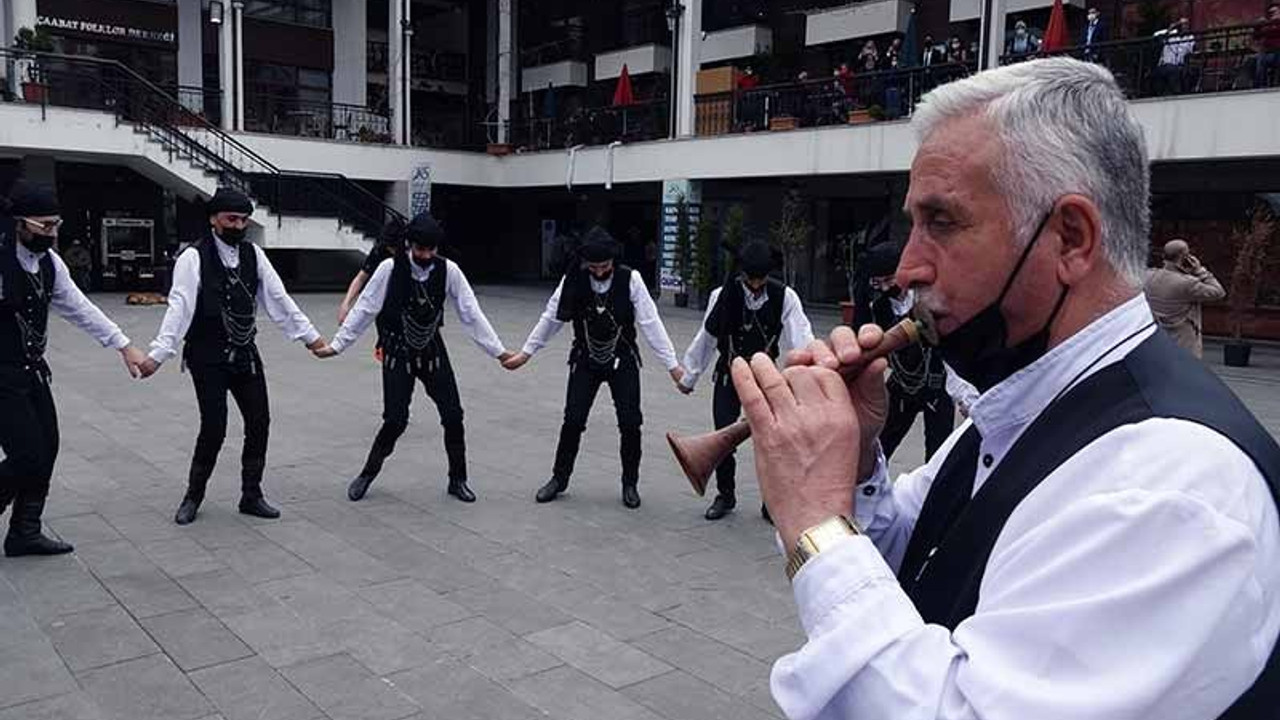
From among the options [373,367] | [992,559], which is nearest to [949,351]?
[992,559]

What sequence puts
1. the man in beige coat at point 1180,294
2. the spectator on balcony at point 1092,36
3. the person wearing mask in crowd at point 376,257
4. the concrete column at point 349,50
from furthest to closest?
the concrete column at point 349,50 < the spectator on balcony at point 1092,36 < the man in beige coat at point 1180,294 < the person wearing mask in crowd at point 376,257

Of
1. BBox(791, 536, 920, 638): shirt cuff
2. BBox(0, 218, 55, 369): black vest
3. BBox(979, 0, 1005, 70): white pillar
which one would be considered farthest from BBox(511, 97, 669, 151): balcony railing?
BBox(791, 536, 920, 638): shirt cuff

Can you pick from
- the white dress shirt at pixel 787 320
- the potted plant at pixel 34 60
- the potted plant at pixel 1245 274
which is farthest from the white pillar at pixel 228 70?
the potted plant at pixel 1245 274

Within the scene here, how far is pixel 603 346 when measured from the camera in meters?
6.99

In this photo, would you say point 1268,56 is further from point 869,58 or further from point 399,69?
point 399,69

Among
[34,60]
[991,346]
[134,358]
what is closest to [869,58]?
[34,60]

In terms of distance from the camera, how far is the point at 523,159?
1087 inches

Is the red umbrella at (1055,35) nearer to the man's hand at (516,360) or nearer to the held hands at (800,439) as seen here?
the man's hand at (516,360)

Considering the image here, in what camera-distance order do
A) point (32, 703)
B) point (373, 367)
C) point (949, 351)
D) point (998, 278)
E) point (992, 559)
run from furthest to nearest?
point (373, 367), point (32, 703), point (949, 351), point (998, 278), point (992, 559)

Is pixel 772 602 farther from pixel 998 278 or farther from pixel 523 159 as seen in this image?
pixel 523 159

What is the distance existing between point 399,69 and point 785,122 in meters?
11.4

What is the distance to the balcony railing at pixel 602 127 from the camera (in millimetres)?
24766

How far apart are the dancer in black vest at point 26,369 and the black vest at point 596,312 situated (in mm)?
3085

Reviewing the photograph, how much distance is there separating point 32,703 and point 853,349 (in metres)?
3.57
